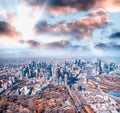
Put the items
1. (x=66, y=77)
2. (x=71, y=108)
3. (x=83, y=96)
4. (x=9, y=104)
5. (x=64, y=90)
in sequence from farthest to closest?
(x=66, y=77) < (x=64, y=90) < (x=83, y=96) < (x=9, y=104) < (x=71, y=108)

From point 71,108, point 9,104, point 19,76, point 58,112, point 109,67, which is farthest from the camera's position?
point 109,67

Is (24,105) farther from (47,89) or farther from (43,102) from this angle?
(47,89)

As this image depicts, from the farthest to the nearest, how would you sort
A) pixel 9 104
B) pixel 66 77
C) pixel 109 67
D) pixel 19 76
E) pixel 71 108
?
pixel 109 67, pixel 19 76, pixel 66 77, pixel 9 104, pixel 71 108

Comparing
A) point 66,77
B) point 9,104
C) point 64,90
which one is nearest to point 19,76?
point 66,77

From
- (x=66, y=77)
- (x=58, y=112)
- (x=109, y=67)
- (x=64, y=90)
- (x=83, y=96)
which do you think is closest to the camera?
(x=58, y=112)

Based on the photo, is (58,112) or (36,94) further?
(36,94)

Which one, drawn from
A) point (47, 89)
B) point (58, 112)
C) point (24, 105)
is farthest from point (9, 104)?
point (47, 89)

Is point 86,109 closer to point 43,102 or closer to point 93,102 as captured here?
point 93,102

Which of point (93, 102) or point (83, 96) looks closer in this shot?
point (93, 102)

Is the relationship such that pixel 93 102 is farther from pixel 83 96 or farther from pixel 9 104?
pixel 9 104
